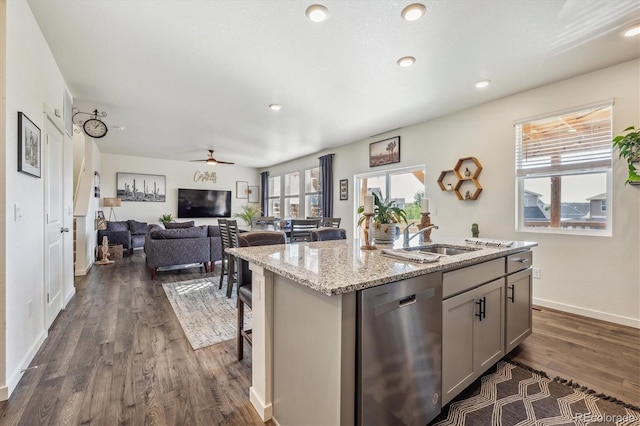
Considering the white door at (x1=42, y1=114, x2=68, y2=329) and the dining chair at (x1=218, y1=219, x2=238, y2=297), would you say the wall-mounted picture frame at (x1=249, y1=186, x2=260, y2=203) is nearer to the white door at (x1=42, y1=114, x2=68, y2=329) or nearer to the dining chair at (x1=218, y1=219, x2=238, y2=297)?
the dining chair at (x1=218, y1=219, x2=238, y2=297)

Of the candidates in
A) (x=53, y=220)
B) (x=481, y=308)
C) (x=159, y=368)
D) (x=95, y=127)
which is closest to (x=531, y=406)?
(x=481, y=308)

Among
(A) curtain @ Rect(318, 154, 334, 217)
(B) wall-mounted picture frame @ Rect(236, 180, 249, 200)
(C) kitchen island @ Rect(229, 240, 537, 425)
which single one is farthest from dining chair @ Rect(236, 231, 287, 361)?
(B) wall-mounted picture frame @ Rect(236, 180, 249, 200)

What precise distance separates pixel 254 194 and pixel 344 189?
4.50 meters

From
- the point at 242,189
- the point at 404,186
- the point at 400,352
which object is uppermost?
the point at 242,189

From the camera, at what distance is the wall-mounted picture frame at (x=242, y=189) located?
371 inches

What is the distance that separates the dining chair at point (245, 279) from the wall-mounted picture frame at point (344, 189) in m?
3.74

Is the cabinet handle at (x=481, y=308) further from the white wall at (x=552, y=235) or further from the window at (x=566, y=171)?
the window at (x=566, y=171)

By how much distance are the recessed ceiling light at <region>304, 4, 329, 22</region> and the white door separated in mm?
2539

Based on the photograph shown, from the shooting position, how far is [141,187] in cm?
794

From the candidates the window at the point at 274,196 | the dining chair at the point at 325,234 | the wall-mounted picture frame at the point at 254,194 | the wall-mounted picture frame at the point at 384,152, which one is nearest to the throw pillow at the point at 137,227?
the wall-mounted picture frame at the point at 254,194

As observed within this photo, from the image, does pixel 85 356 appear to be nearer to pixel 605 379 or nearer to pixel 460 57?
pixel 605 379

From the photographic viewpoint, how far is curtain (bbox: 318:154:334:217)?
6.48m

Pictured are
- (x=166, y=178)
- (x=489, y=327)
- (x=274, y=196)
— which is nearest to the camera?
(x=489, y=327)

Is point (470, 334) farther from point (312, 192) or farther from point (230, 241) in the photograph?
point (312, 192)
